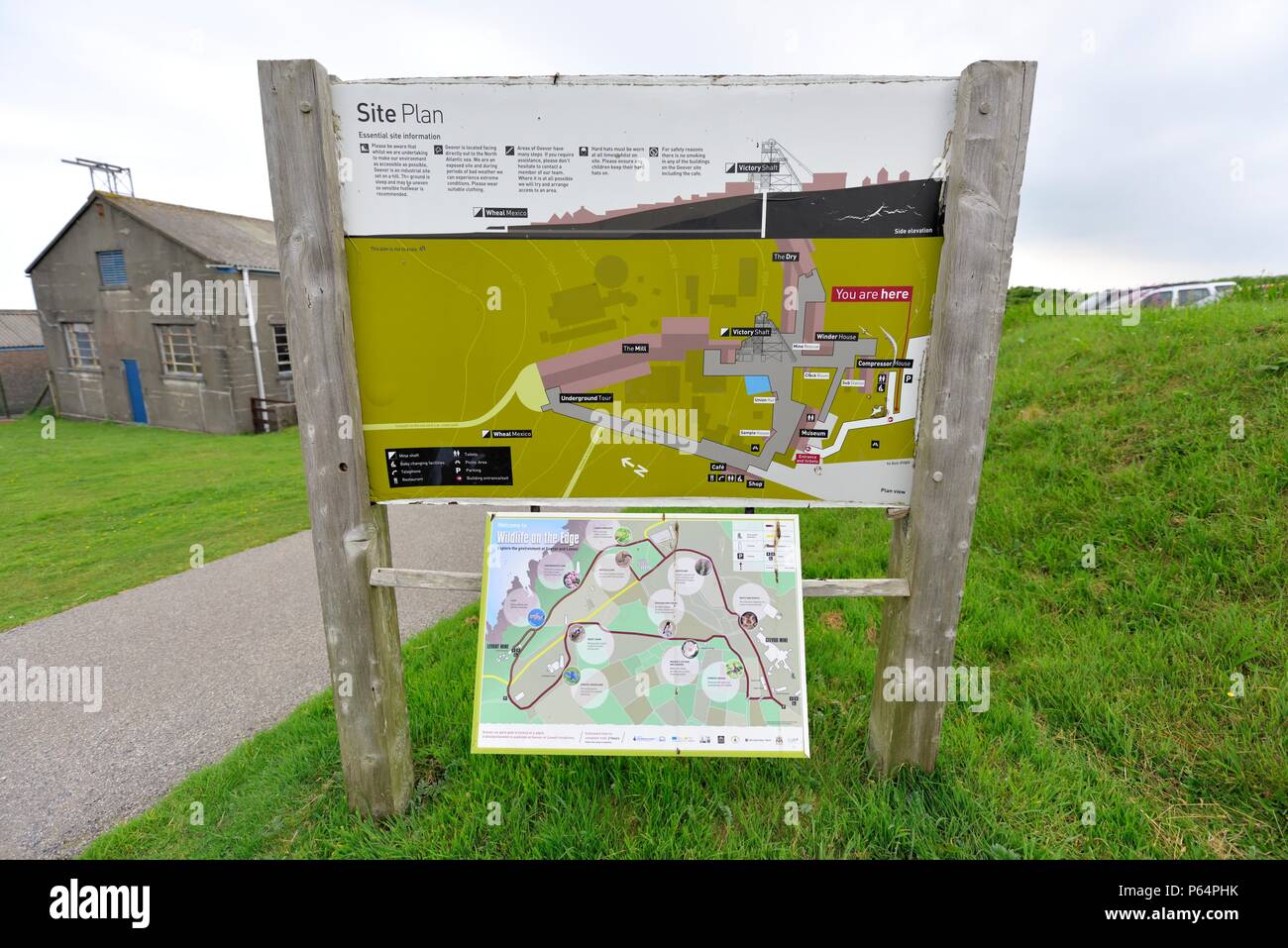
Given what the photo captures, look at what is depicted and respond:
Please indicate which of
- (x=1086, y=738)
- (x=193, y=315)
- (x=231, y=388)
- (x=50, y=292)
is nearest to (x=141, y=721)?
(x=1086, y=738)

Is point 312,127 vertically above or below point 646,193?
above

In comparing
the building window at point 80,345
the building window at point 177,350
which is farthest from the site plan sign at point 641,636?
the building window at point 80,345

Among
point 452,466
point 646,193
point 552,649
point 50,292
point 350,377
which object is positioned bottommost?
point 552,649

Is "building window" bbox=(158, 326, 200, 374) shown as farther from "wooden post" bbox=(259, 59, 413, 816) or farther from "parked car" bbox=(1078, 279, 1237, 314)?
"parked car" bbox=(1078, 279, 1237, 314)

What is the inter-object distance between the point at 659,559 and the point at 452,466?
111 centimetres

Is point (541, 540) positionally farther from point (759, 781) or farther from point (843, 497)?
point (759, 781)

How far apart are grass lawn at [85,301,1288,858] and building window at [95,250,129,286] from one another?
2299cm

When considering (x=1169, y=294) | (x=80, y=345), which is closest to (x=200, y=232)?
(x=80, y=345)

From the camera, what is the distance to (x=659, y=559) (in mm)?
2875

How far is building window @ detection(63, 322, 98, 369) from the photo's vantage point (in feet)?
69.8

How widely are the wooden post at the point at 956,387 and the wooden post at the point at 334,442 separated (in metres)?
2.65

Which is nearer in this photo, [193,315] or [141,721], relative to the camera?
[141,721]

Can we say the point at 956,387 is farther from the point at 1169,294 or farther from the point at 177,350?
the point at 177,350

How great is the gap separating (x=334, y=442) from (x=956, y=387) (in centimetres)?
293
